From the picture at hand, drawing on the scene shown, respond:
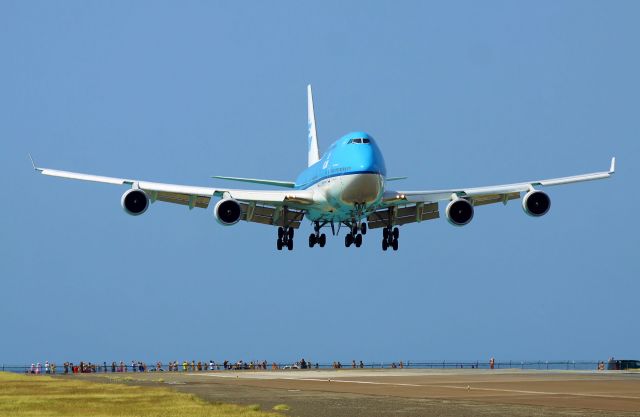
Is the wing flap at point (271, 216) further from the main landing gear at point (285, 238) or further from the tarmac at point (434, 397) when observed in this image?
the tarmac at point (434, 397)

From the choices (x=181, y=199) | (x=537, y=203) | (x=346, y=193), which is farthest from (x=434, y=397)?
(x=181, y=199)

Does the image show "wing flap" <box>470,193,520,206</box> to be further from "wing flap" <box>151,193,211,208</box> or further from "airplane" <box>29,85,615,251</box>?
"wing flap" <box>151,193,211,208</box>

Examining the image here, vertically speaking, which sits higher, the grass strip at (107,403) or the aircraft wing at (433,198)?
the aircraft wing at (433,198)

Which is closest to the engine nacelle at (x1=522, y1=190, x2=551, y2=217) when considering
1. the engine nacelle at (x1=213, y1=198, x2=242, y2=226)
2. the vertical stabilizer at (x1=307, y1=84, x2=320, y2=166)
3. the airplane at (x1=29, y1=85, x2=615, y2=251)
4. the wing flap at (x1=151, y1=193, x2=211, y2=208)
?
the airplane at (x1=29, y1=85, x2=615, y2=251)

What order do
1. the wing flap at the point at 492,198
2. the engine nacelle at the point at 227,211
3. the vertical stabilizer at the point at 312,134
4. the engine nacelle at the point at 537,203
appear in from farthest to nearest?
the vertical stabilizer at the point at 312,134 → the wing flap at the point at 492,198 → the engine nacelle at the point at 537,203 → the engine nacelle at the point at 227,211

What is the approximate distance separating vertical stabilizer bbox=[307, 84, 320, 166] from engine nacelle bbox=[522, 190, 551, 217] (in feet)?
109

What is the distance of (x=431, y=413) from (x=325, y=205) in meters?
29.6

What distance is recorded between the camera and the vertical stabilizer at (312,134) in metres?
93.2

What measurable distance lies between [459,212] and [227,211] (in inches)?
624

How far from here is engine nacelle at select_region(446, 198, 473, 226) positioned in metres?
61.8

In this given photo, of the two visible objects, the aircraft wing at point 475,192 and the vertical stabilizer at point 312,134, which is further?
the vertical stabilizer at point 312,134

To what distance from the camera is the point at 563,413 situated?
3173 cm

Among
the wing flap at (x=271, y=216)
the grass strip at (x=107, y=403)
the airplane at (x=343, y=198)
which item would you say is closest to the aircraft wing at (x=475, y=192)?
the airplane at (x=343, y=198)

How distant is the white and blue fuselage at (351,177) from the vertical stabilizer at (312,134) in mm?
30084
